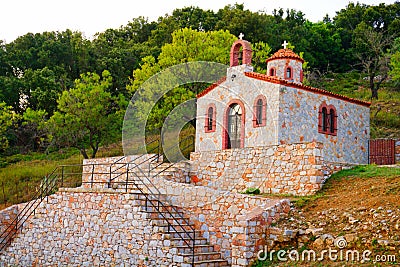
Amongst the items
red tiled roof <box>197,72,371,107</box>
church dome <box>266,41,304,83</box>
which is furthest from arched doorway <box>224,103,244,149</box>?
church dome <box>266,41,304,83</box>

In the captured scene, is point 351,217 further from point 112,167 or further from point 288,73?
point 112,167

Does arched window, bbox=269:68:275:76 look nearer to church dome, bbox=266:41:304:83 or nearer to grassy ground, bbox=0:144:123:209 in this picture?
church dome, bbox=266:41:304:83

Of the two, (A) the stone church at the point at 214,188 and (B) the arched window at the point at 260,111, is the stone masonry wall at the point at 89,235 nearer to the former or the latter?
(A) the stone church at the point at 214,188

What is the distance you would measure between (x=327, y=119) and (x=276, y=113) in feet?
11.1

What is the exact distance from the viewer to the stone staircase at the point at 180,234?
48.5 ft

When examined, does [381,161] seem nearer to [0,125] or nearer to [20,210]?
[20,210]

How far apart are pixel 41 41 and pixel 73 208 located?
35099mm

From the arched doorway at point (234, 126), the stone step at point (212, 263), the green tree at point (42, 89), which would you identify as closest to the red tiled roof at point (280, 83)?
the arched doorway at point (234, 126)

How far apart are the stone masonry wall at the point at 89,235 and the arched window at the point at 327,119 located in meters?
10.2

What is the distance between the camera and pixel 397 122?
115 ft

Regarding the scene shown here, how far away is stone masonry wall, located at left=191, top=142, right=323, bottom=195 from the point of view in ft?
53.9

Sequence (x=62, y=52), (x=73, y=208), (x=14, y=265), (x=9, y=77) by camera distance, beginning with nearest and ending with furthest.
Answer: (x=73, y=208) < (x=14, y=265) < (x=9, y=77) < (x=62, y=52)

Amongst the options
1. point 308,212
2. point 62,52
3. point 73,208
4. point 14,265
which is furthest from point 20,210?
point 62,52

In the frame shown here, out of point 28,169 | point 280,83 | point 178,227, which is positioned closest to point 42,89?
point 28,169
